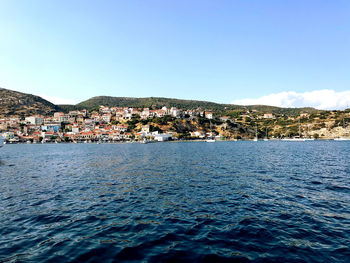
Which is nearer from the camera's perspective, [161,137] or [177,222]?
[177,222]

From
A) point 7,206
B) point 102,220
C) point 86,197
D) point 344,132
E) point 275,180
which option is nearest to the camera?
point 102,220

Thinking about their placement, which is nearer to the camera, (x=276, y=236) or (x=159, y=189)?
(x=276, y=236)

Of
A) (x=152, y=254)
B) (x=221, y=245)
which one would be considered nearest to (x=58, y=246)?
(x=152, y=254)

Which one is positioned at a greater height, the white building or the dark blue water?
the dark blue water

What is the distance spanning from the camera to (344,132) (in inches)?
6393

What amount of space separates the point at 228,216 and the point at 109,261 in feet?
26.3

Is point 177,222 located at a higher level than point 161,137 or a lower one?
higher

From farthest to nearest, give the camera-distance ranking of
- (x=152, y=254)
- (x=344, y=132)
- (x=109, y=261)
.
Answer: (x=344, y=132), (x=152, y=254), (x=109, y=261)

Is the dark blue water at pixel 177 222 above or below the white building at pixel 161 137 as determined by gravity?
above

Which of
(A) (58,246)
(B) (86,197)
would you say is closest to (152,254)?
(A) (58,246)

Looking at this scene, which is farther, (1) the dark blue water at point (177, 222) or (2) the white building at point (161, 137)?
(2) the white building at point (161, 137)

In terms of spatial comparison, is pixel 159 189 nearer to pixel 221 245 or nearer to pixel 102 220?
pixel 102 220

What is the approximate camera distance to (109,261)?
8.35 m

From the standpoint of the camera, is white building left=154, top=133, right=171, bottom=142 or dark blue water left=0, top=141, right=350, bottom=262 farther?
white building left=154, top=133, right=171, bottom=142
